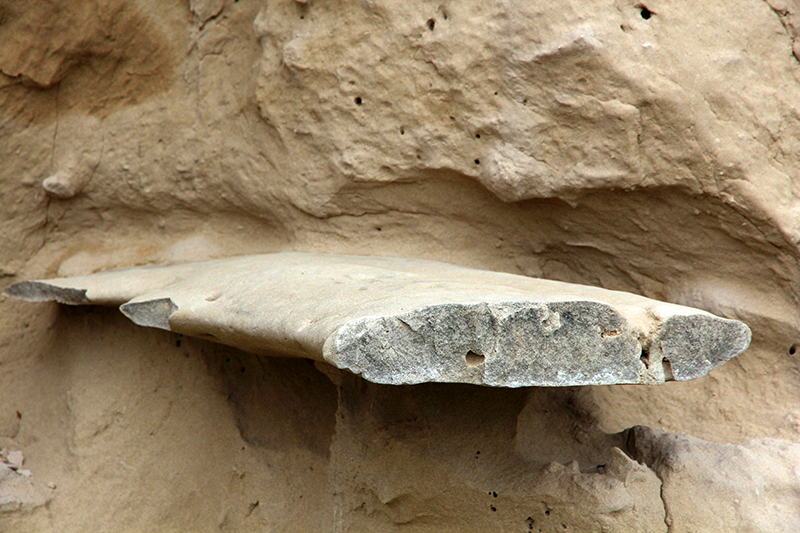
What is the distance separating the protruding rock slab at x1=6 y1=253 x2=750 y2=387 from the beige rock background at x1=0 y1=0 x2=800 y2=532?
370 millimetres

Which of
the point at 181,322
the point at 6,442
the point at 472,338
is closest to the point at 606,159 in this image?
the point at 472,338

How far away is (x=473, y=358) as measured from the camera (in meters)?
1.07

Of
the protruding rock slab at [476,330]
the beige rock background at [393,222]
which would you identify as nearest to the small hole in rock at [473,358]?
the protruding rock slab at [476,330]

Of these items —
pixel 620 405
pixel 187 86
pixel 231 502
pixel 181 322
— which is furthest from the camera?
pixel 187 86

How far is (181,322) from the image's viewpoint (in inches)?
60.2

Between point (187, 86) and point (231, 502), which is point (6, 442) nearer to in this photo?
point (231, 502)

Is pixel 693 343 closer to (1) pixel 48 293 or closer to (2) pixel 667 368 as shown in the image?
(2) pixel 667 368

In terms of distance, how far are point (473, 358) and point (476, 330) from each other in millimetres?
48

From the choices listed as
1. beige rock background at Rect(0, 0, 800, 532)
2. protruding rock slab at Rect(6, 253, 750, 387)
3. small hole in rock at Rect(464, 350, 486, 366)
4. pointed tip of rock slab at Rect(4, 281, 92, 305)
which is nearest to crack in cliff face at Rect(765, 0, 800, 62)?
beige rock background at Rect(0, 0, 800, 532)

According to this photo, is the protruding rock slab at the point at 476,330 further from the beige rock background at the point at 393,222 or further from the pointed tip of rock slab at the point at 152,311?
the beige rock background at the point at 393,222

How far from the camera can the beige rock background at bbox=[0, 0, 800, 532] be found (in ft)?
5.16

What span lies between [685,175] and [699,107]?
0.55 ft

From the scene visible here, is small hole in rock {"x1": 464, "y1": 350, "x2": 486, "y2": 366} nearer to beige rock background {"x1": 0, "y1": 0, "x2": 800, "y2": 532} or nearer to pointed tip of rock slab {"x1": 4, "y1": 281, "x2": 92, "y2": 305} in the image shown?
beige rock background {"x1": 0, "y1": 0, "x2": 800, "y2": 532}

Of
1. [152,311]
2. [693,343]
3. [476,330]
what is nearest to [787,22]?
[693,343]
